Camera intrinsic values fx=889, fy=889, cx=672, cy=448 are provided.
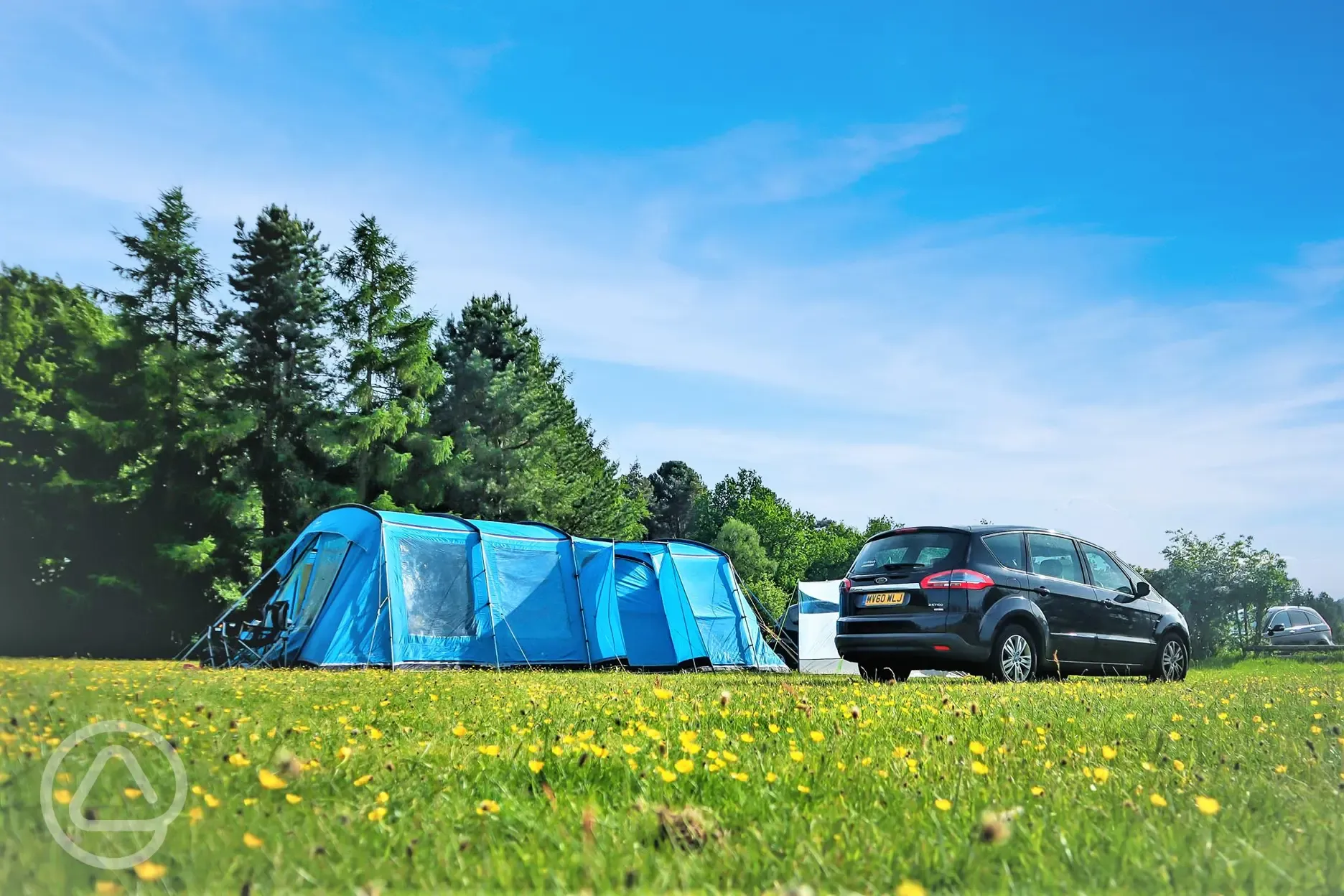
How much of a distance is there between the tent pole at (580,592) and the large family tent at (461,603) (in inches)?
0.8

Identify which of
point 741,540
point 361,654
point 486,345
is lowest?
point 361,654

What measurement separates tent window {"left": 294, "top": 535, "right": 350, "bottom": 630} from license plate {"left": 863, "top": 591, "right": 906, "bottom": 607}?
8214mm

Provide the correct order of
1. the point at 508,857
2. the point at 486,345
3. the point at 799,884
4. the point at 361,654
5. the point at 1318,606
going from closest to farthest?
the point at 799,884, the point at 508,857, the point at 361,654, the point at 1318,606, the point at 486,345

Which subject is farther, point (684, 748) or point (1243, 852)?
point (684, 748)

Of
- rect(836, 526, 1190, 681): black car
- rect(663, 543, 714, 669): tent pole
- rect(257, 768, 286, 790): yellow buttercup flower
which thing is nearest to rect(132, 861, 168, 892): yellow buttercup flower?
rect(257, 768, 286, 790): yellow buttercup flower

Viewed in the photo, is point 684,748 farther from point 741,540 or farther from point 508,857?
point 741,540

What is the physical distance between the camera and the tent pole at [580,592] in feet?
49.5

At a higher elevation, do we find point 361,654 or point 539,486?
point 539,486

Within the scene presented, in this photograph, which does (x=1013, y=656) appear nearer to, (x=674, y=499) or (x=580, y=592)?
(x=580, y=592)

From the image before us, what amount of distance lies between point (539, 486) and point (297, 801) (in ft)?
107

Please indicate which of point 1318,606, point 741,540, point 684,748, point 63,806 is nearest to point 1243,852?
point 684,748

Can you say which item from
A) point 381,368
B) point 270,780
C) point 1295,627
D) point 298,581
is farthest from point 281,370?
point 1295,627

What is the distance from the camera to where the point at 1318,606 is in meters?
28.3

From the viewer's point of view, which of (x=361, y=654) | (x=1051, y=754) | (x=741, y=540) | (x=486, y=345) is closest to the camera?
(x=1051, y=754)
